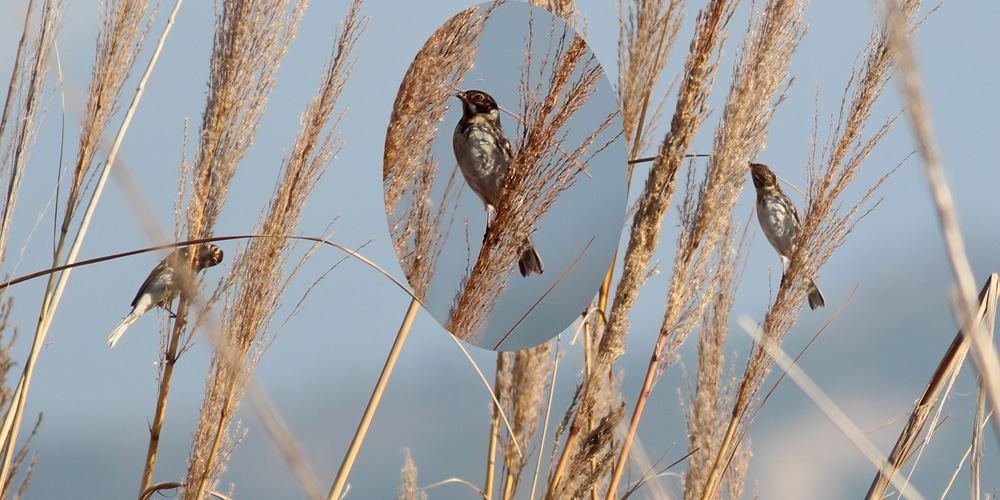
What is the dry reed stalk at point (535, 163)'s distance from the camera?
1.22 meters

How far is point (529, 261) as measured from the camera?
131cm

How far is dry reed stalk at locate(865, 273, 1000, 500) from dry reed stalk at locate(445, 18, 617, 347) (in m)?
0.63

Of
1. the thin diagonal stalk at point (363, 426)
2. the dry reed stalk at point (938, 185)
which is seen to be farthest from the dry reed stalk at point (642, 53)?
the dry reed stalk at point (938, 185)

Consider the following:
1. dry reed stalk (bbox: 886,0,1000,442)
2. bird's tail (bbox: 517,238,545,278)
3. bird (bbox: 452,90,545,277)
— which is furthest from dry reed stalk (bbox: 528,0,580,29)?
dry reed stalk (bbox: 886,0,1000,442)

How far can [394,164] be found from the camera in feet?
4.33

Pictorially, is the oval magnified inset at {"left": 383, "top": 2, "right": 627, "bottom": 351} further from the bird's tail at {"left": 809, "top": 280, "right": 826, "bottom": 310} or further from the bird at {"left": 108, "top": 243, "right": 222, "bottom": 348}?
Answer: the bird's tail at {"left": 809, "top": 280, "right": 826, "bottom": 310}

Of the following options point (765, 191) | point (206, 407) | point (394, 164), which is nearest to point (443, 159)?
point (394, 164)

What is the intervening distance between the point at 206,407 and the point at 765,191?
3.60 ft

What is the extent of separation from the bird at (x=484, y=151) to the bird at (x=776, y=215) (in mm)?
482

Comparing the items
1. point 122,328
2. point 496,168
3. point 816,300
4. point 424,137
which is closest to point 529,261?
point 496,168

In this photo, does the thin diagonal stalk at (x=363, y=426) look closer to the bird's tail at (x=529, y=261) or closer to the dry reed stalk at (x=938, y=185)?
the bird's tail at (x=529, y=261)

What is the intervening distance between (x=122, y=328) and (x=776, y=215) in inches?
49.0

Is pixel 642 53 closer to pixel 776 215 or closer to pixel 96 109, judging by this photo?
pixel 776 215

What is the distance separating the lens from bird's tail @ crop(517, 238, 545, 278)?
1.29m
